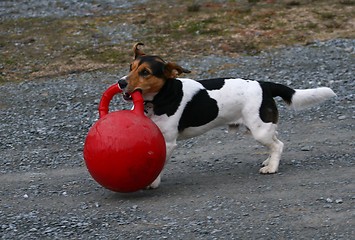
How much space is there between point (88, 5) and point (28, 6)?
5.56 ft

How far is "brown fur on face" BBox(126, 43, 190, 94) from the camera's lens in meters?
9.38

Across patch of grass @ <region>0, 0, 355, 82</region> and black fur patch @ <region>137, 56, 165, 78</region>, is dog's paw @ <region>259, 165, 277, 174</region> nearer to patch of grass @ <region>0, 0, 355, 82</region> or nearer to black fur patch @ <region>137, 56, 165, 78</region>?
black fur patch @ <region>137, 56, 165, 78</region>

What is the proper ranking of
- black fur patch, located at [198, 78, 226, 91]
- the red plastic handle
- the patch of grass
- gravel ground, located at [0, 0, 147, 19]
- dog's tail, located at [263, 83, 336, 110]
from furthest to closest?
gravel ground, located at [0, 0, 147, 19], the patch of grass, dog's tail, located at [263, 83, 336, 110], black fur patch, located at [198, 78, 226, 91], the red plastic handle

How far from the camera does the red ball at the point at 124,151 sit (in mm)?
8922

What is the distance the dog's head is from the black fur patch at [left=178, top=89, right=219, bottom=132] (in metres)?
0.47

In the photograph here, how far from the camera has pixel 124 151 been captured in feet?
29.2

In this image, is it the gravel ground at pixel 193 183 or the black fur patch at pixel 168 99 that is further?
the black fur patch at pixel 168 99

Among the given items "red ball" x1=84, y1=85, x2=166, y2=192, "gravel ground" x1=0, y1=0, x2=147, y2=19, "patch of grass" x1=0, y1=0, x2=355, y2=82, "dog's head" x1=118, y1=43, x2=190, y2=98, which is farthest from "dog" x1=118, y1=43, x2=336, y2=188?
"gravel ground" x1=0, y1=0, x2=147, y2=19

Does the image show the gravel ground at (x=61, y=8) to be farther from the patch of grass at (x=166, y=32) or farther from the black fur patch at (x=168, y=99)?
the black fur patch at (x=168, y=99)

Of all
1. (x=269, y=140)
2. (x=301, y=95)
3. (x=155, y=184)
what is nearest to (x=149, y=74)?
(x=155, y=184)

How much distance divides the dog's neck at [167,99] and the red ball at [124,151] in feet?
1.87

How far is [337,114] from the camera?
12.9m

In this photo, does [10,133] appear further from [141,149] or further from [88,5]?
[88,5]

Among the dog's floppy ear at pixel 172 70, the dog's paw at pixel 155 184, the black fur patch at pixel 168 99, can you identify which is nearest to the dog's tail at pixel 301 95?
the black fur patch at pixel 168 99
